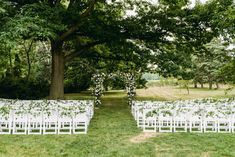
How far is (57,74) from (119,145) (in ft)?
51.5

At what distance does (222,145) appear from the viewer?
11625 mm

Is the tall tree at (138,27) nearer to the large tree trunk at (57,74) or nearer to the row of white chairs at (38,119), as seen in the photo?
the large tree trunk at (57,74)

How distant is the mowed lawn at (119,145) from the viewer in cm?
1072

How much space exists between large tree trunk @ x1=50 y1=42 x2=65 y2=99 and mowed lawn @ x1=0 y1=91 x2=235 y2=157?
41.1 ft

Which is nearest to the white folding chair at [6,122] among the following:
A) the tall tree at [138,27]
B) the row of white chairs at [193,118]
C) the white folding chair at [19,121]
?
the white folding chair at [19,121]

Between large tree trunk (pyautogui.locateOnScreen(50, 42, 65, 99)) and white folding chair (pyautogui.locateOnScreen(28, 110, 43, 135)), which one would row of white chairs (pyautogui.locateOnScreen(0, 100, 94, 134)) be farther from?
large tree trunk (pyautogui.locateOnScreen(50, 42, 65, 99))

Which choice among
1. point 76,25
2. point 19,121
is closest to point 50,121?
point 19,121

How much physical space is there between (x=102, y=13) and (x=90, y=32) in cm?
210

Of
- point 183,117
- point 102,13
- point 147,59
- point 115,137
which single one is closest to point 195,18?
point 147,59

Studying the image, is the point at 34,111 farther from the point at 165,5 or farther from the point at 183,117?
the point at 165,5

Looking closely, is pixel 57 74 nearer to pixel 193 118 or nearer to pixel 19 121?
pixel 19 121

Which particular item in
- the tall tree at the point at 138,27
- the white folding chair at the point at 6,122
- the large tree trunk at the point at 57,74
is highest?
the tall tree at the point at 138,27

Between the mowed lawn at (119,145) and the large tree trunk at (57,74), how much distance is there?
1252cm

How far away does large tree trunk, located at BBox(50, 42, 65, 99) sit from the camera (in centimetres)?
2644
